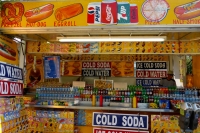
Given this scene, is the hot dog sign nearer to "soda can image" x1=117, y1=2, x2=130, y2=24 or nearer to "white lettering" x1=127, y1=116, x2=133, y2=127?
"soda can image" x1=117, y1=2, x2=130, y2=24

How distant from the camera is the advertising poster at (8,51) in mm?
3868

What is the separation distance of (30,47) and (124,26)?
3144 millimetres

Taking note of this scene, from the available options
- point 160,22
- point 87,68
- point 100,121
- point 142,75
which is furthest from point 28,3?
point 142,75

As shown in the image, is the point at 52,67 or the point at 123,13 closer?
the point at 123,13

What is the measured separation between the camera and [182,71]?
25.4ft

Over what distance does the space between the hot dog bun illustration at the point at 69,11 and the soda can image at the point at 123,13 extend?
782 millimetres

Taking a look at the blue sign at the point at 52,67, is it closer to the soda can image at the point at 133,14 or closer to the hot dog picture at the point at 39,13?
the hot dog picture at the point at 39,13

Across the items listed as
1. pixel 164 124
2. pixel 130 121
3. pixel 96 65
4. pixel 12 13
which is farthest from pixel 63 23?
pixel 96 65

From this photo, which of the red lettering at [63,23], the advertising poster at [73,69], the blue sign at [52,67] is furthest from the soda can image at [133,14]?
the advertising poster at [73,69]

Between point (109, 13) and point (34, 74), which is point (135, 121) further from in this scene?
point (34, 74)

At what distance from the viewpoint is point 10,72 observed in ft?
13.0

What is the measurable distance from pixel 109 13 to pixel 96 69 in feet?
Result: 15.3

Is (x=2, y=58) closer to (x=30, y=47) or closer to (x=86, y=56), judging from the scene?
(x=30, y=47)

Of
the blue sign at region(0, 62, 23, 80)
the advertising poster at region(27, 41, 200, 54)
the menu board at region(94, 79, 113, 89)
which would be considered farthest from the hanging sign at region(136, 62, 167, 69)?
the blue sign at region(0, 62, 23, 80)
